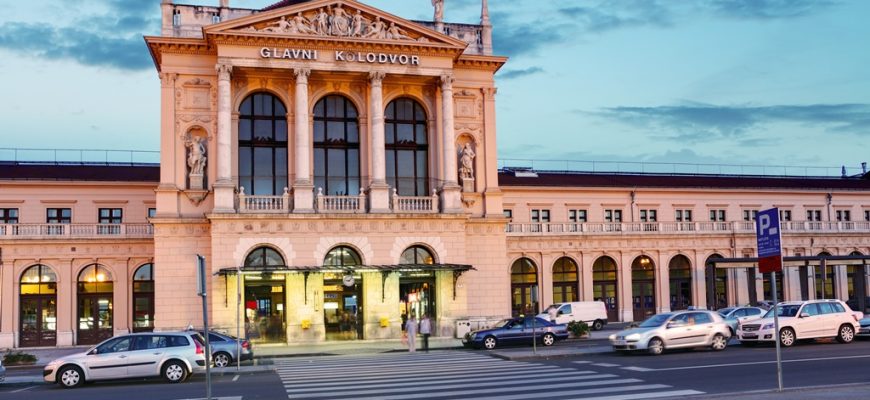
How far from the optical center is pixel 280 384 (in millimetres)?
26312

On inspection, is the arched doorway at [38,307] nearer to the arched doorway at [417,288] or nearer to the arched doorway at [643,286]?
the arched doorway at [417,288]

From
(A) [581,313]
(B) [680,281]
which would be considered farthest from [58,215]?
(B) [680,281]

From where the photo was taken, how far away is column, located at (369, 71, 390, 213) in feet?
154

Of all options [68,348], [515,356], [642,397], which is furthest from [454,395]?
[68,348]

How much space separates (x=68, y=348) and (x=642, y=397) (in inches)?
1501

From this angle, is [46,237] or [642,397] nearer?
[642,397]

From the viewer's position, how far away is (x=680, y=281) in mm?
65438

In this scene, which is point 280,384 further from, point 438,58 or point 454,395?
→ point 438,58

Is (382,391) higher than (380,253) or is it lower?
lower

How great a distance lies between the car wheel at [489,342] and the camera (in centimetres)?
3944

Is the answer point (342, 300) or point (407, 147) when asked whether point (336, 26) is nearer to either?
point (407, 147)

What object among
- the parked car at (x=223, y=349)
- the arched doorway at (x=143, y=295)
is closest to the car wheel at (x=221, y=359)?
the parked car at (x=223, y=349)

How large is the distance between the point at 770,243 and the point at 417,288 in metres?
29.2

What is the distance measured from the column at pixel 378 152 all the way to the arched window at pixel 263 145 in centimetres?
500
